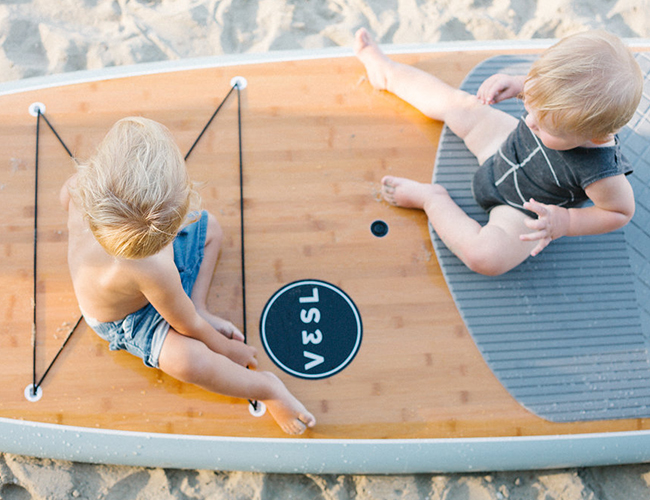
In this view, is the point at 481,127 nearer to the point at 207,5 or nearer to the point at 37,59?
the point at 207,5

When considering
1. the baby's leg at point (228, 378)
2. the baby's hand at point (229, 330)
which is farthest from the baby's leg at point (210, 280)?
the baby's leg at point (228, 378)

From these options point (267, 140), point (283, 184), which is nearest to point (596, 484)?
point (283, 184)

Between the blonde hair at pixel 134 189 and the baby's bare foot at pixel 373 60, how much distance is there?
886 millimetres

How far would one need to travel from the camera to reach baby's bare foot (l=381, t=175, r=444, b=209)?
156cm

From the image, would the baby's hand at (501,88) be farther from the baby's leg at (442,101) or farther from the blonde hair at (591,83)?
the blonde hair at (591,83)

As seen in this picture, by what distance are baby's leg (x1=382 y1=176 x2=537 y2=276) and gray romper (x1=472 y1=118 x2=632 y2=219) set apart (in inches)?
1.9

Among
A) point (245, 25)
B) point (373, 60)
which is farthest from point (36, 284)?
point (245, 25)

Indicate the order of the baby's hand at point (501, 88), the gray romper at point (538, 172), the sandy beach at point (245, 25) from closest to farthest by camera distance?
the gray romper at point (538, 172), the baby's hand at point (501, 88), the sandy beach at point (245, 25)

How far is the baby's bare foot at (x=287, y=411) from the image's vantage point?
1.37 metres

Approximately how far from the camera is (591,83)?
1078mm

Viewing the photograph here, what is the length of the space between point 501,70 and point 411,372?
919 millimetres

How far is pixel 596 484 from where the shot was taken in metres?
1.54

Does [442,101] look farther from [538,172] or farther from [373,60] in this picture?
[538,172]

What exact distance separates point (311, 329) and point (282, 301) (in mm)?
102
